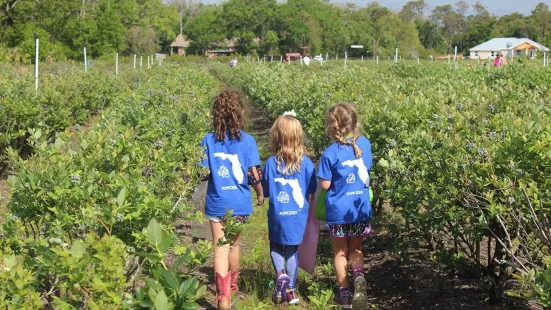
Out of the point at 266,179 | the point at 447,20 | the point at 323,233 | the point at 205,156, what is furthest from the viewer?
the point at 447,20

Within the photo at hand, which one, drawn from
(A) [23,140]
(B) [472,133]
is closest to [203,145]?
(B) [472,133]

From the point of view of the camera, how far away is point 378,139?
229 inches

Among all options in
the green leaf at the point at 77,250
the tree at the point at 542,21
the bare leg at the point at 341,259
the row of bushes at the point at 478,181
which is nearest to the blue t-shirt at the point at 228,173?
the bare leg at the point at 341,259

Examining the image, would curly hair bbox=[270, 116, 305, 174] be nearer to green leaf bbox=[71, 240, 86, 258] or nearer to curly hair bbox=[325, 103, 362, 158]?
curly hair bbox=[325, 103, 362, 158]

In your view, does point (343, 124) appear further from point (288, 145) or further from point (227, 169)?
point (227, 169)

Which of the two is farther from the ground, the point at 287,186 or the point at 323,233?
the point at 287,186

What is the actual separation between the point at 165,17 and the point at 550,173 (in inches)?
Result: 3487

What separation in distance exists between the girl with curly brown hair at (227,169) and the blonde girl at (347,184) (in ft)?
1.60

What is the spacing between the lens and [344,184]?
4.35 metres

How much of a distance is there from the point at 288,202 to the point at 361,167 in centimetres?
51

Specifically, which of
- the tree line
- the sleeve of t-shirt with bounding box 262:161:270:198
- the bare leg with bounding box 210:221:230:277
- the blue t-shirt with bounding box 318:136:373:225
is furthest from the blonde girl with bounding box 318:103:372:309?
the tree line

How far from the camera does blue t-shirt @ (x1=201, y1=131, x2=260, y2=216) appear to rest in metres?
4.46

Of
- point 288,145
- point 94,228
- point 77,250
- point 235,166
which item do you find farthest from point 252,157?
point 77,250

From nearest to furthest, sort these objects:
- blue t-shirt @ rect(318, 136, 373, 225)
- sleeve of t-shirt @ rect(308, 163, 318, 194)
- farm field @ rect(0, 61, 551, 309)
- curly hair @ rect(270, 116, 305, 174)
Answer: farm field @ rect(0, 61, 551, 309), blue t-shirt @ rect(318, 136, 373, 225), curly hair @ rect(270, 116, 305, 174), sleeve of t-shirt @ rect(308, 163, 318, 194)
